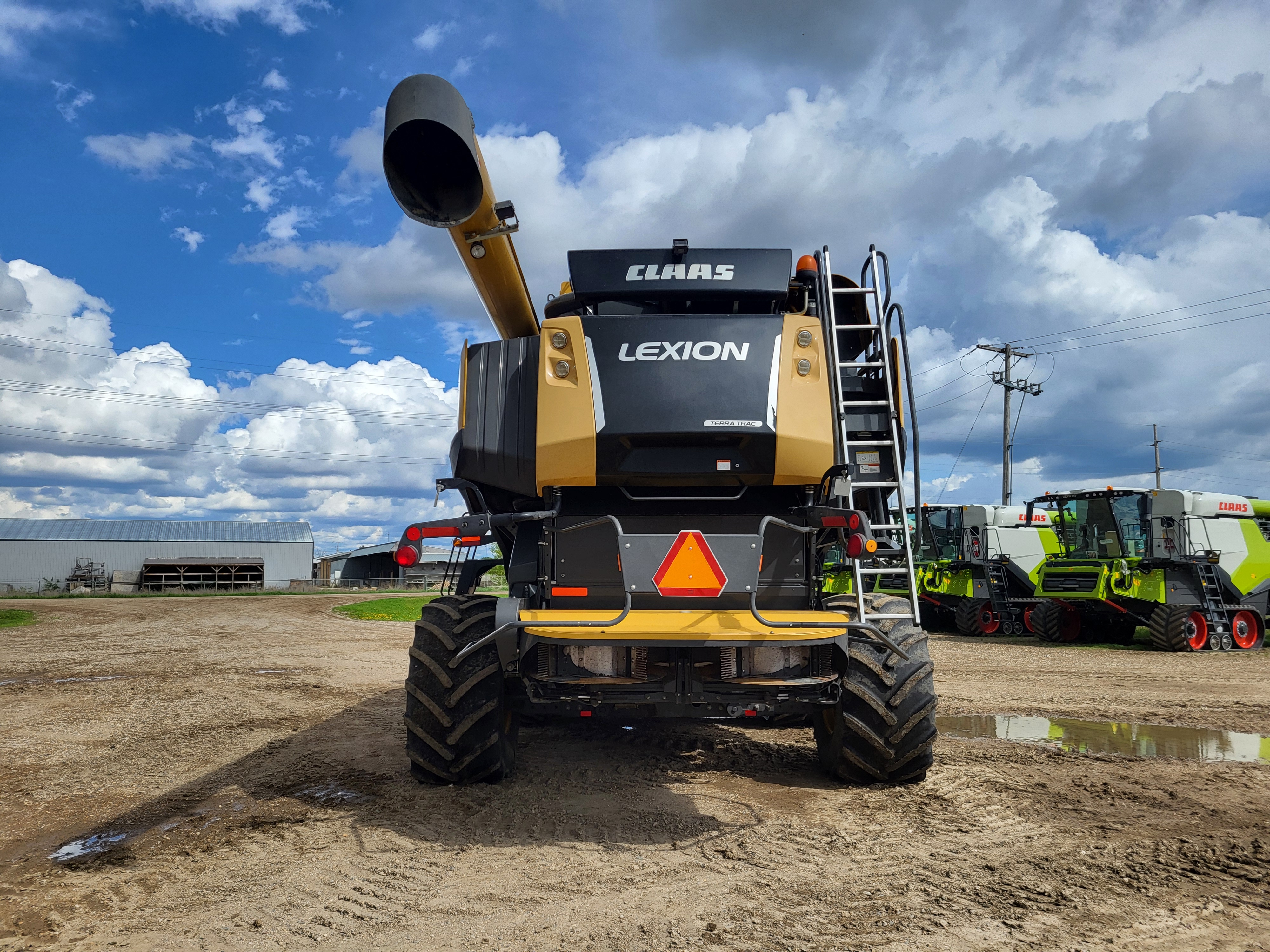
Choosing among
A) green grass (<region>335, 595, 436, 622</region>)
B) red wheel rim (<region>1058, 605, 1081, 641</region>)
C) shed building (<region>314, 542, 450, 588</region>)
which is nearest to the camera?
red wheel rim (<region>1058, 605, 1081, 641</region>)

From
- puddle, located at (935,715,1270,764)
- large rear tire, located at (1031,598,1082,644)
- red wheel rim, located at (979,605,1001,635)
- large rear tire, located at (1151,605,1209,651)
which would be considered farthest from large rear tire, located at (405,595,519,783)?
red wheel rim, located at (979,605,1001,635)

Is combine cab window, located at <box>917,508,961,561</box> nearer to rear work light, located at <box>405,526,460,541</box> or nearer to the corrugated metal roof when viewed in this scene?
rear work light, located at <box>405,526,460,541</box>

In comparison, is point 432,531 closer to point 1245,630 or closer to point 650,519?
point 650,519

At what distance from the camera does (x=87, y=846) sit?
4.58 metres

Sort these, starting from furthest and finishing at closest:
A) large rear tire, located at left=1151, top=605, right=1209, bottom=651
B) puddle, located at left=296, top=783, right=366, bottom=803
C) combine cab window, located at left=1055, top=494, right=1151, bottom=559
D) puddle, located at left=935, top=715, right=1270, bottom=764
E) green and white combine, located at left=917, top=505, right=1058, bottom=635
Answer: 1. green and white combine, located at left=917, top=505, right=1058, bottom=635
2. combine cab window, located at left=1055, top=494, right=1151, bottom=559
3. large rear tire, located at left=1151, top=605, right=1209, bottom=651
4. puddle, located at left=935, top=715, right=1270, bottom=764
5. puddle, located at left=296, top=783, right=366, bottom=803

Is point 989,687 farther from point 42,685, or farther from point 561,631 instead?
point 42,685

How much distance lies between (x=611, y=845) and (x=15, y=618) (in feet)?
91.8

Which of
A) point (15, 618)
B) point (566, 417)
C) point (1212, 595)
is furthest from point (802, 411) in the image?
point (15, 618)

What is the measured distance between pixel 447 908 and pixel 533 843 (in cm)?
82

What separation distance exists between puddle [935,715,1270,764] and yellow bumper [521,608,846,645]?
3.78 metres

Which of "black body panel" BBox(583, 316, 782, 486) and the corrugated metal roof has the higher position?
the corrugated metal roof

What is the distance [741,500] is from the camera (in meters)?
5.27

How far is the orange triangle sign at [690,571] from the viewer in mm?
4566

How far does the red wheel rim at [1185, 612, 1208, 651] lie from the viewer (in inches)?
603
